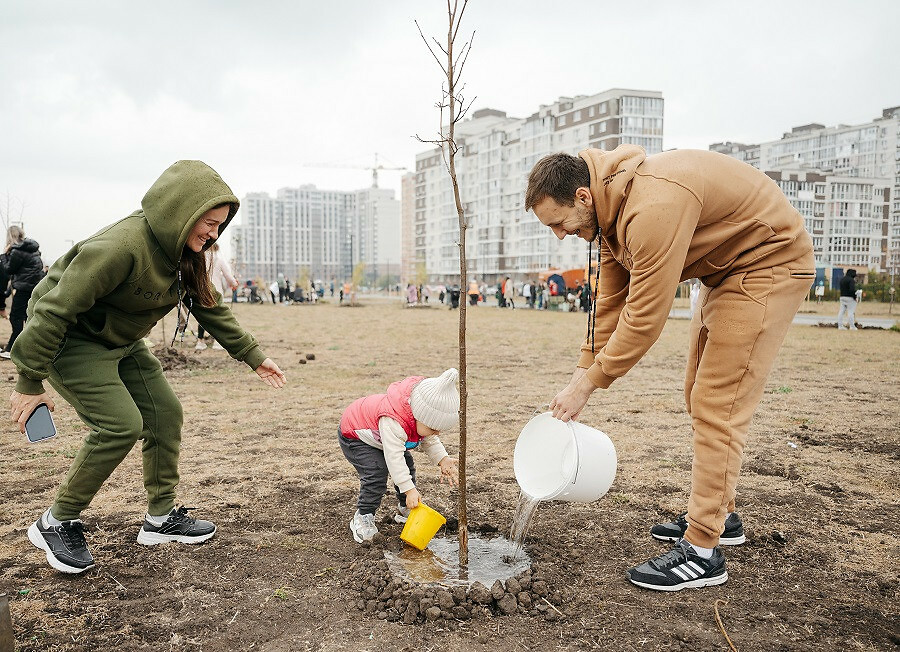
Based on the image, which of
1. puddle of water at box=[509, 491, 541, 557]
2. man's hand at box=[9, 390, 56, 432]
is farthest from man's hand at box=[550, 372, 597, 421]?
man's hand at box=[9, 390, 56, 432]

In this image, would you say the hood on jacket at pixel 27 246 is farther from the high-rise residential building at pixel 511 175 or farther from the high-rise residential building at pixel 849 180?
the high-rise residential building at pixel 849 180

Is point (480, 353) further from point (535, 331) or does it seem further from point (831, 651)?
point (831, 651)

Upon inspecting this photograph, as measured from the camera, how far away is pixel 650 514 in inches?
147

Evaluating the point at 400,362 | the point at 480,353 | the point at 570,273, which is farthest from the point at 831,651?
the point at 570,273

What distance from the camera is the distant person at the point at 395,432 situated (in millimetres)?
3119

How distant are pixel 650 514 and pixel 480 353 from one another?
828 centimetres

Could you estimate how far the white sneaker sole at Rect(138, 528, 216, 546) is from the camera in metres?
3.27

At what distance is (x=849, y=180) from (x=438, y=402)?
9705 cm

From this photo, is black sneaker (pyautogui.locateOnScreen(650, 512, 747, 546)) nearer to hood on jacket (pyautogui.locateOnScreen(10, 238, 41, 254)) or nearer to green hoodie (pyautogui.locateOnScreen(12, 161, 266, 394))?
green hoodie (pyautogui.locateOnScreen(12, 161, 266, 394))

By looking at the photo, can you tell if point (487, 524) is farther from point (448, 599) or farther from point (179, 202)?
point (179, 202)

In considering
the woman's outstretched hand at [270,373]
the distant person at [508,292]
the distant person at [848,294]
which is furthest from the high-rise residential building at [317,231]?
the woman's outstretched hand at [270,373]

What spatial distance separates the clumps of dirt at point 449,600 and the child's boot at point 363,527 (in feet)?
1.57

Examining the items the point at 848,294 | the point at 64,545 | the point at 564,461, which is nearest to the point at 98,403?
the point at 64,545

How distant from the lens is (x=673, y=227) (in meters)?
2.49
